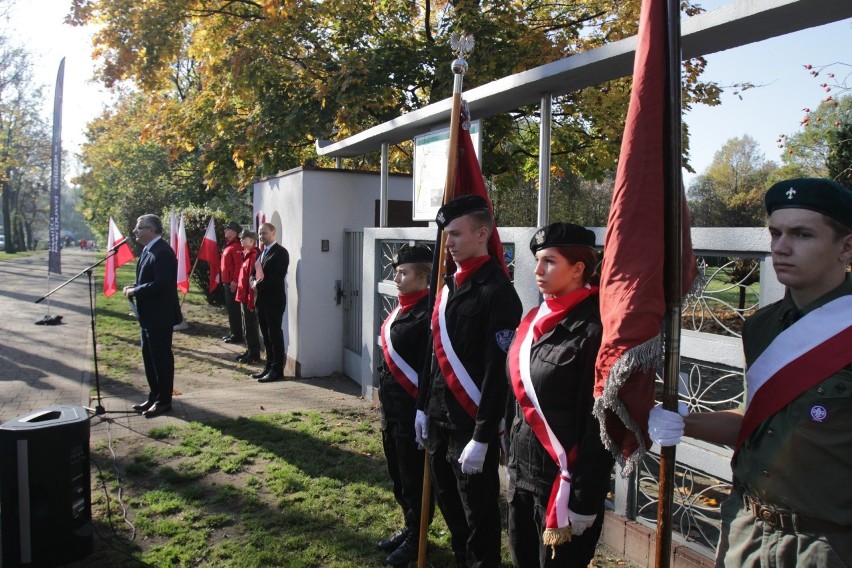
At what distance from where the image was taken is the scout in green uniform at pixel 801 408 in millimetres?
1818

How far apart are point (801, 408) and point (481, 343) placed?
1.64m

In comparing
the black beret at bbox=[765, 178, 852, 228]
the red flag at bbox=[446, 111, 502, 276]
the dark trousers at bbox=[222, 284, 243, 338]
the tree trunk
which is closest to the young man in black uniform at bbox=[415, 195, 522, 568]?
the red flag at bbox=[446, 111, 502, 276]

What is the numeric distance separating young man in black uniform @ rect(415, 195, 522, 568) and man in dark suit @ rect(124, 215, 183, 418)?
14.7 feet

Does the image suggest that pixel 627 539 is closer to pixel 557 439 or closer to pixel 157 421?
pixel 557 439

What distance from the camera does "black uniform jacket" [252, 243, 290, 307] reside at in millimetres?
8680

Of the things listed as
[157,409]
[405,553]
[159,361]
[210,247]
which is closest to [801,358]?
[405,553]

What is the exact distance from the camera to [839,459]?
1809 millimetres

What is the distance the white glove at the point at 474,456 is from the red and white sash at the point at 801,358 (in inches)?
51.8

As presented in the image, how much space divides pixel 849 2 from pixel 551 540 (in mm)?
2723

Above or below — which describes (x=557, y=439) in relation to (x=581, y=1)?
below

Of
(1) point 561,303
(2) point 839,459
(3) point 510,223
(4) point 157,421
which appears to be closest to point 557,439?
(1) point 561,303

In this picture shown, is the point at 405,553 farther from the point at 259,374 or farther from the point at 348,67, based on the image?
the point at 348,67

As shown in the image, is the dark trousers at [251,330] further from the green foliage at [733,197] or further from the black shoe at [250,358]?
the green foliage at [733,197]

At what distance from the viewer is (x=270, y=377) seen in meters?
8.90
